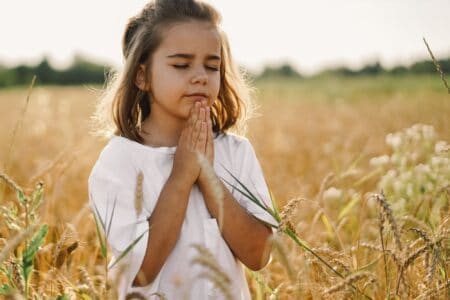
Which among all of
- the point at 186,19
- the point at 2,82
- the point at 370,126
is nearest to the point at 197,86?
the point at 186,19

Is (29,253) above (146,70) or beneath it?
beneath

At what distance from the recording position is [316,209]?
3.43m

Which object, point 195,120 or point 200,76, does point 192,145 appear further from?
point 200,76

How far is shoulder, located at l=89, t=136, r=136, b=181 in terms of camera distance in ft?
5.90

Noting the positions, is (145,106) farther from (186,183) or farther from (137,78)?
(186,183)

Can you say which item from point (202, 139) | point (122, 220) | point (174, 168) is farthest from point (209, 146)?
point (122, 220)

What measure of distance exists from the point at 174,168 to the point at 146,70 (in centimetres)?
43

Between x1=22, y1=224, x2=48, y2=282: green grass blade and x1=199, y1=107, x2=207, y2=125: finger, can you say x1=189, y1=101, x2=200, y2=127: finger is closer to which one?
x1=199, y1=107, x2=207, y2=125: finger

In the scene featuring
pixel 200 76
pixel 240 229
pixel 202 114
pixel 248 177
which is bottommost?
pixel 240 229

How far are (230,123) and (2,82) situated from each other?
44.9 meters

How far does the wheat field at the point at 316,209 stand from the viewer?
1.18 m

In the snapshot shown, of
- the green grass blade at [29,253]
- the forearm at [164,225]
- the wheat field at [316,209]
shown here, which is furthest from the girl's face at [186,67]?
the green grass blade at [29,253]

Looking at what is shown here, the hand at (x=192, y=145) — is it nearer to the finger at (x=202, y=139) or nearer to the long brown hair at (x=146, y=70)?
the finger at (x=202, y=139)

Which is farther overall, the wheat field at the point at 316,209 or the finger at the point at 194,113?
the finger at the point at 194,113
